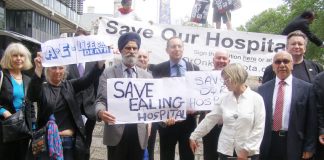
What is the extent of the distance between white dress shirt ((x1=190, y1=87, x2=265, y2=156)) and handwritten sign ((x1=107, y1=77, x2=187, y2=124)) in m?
0.80

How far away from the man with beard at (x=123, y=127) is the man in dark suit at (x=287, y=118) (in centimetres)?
137

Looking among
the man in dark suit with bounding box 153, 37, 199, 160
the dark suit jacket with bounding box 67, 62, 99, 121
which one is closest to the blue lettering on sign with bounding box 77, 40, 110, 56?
the dark suit jacket with bounding box 67, 62, 99, 121

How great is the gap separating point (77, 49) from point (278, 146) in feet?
8.27

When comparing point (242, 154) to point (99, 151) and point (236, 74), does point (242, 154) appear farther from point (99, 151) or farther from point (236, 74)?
point (99, 151)

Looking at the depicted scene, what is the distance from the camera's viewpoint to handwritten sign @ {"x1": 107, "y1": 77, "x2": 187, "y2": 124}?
4.71 meters

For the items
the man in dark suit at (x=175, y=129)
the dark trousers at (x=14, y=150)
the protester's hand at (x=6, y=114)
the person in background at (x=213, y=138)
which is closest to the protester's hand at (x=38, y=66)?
the protester's hand at (x=6, y=114)

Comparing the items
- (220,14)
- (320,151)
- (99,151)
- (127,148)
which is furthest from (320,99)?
(220,14)

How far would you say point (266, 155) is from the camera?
473cm

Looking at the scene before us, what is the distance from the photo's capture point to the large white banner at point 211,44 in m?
7.83

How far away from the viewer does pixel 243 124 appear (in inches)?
168

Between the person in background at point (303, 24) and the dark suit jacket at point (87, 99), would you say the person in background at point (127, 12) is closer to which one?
the dark suit jacket at point (87, 99)

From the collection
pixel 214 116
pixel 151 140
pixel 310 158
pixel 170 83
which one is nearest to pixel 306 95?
pixel 310 158

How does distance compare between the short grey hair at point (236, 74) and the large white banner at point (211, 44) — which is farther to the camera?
the large white banner at point (211, 44)

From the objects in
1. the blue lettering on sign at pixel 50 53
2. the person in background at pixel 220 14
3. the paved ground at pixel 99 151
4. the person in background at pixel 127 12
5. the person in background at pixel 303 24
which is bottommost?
the paved ground at pixel 99 151
